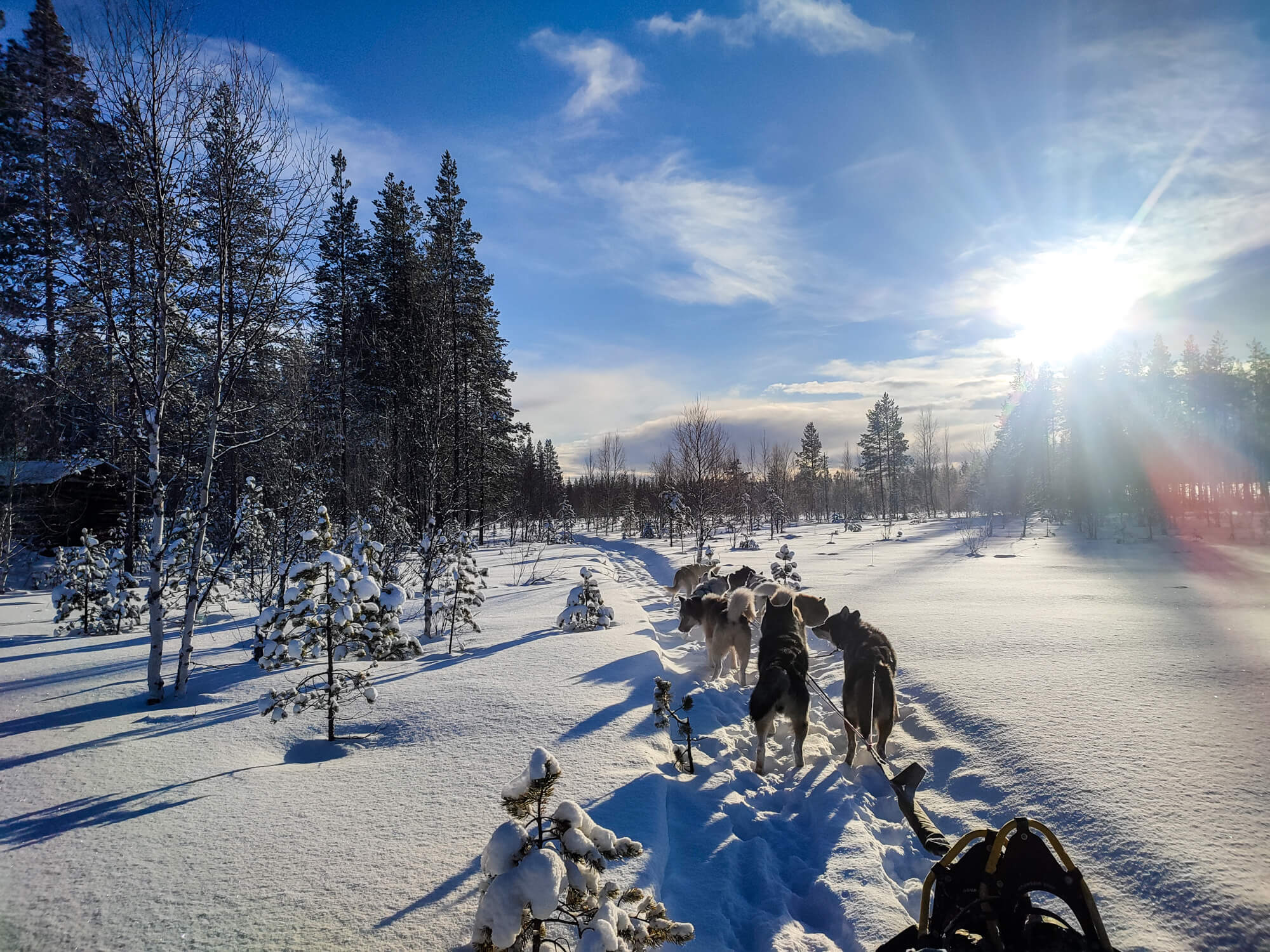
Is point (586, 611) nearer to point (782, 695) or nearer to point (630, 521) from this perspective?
point (782, 695)

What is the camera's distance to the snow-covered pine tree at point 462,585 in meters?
8.40

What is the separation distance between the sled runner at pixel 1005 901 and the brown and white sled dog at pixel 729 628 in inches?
189

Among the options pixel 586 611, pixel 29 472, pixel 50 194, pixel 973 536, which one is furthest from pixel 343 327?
pixel 973 536

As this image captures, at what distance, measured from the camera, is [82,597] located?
9.61m

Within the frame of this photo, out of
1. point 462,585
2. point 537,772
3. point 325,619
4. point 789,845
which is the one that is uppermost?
point 537,772

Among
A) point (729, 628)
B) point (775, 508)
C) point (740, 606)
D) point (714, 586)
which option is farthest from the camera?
point (775, 508)

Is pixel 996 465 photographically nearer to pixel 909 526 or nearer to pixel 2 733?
pixel 909 526

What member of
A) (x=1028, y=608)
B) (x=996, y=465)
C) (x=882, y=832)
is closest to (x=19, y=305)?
(x=882, y=832)

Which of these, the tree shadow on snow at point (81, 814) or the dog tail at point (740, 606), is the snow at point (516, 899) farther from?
the dog tail at point (740, 606)

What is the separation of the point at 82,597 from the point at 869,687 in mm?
13090

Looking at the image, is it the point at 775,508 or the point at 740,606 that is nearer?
the point at 740,606

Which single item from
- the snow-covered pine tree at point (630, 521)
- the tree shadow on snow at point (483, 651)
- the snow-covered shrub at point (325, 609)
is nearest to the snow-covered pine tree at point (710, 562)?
the tree shadow on snow at point (483, 651)

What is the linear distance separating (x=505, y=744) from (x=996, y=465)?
58278 mm

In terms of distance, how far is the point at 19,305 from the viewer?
21.7ft
